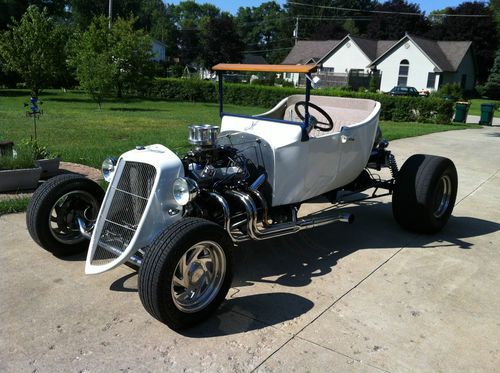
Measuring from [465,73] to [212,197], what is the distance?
168 feet

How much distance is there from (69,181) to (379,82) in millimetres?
46178

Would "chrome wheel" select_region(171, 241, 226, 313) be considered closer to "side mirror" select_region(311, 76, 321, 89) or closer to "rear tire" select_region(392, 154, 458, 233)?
"side mirror" select_region(311, 76, 321, 89)

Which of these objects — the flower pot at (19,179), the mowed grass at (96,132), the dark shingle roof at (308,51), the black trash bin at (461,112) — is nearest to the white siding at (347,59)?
the dark shingle roof at (308,51)

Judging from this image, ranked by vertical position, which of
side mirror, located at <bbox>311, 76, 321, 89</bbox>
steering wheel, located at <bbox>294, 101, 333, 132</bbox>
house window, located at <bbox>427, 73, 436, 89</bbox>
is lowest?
steering wheel, located at <bbox>294, 101, 333, 132</bbox>

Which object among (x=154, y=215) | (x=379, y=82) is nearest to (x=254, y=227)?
(x=154, y=215)

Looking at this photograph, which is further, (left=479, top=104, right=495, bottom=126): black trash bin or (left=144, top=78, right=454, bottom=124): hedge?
(left=479, top=104, right=495, bottom=126): black trash bin

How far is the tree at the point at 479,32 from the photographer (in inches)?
2222

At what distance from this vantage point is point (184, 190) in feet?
11.6

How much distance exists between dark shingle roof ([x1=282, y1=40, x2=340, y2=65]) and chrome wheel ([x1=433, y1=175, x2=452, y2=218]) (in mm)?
48763

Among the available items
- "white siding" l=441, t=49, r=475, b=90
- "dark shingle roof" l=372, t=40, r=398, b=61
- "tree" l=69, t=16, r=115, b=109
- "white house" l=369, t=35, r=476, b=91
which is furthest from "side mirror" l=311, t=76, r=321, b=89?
"dark shingle roof" l=372, t=40, r=398, b=61

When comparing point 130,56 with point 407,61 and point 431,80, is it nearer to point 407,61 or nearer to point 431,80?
point 407,61

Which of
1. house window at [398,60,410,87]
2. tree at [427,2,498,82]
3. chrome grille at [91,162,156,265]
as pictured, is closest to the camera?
chrome grille at [91,162,156,265]

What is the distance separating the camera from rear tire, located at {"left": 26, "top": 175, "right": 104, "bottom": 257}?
13.6 ft

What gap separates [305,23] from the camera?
93625 mm
